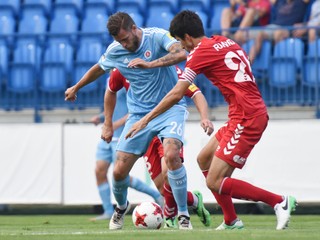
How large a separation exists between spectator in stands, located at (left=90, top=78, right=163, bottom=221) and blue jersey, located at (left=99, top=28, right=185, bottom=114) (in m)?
3.87

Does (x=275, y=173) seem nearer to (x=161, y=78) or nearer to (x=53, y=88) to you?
(x=53, y=88)

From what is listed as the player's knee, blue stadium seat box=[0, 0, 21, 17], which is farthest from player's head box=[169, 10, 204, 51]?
blue stadium seat box=[0, 0, 21, 17]

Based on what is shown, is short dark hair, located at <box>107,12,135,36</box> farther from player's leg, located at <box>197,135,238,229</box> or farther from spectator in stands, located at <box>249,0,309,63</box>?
spectator in stands, located at <box>249,0,309,63</box>

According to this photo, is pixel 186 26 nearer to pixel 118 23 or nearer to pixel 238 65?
pixel 238 65

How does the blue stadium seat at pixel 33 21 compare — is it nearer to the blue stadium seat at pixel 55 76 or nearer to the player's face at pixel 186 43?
the blue stadium seat at pixel 55 76

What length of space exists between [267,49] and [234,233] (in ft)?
25.0

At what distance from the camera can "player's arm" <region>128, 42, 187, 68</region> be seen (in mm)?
10195

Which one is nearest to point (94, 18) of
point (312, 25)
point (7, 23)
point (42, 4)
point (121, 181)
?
point (42, 4)

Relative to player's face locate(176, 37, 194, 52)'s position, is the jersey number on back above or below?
below

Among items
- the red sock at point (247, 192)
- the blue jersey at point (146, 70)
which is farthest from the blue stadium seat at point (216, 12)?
the red sock at point (247, 192)

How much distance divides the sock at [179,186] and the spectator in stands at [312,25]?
632cm

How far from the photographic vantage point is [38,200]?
16656 mm

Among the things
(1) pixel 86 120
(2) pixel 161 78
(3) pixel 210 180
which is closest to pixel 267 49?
(1) pixel 86 120

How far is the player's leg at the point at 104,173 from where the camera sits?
15.5 meters
